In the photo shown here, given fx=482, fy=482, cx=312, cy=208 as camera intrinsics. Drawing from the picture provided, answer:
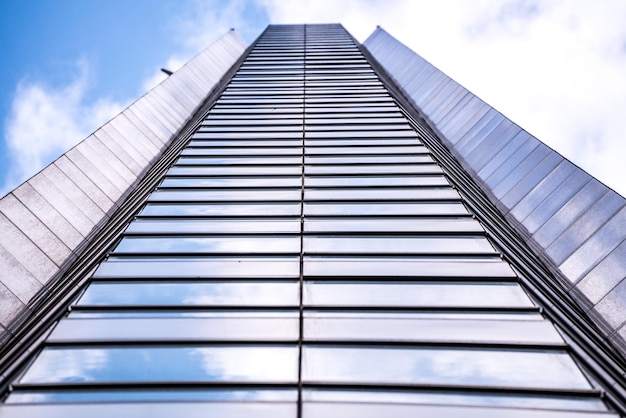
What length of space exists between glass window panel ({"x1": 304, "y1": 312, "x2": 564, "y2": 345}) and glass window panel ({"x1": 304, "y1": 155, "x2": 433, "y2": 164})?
678 centimetres

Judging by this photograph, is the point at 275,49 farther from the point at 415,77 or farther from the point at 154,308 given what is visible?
the point at 154,308

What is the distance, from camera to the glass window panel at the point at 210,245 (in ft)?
28.5

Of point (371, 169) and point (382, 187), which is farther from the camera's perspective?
point (371, 169)

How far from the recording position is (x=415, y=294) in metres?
7.35

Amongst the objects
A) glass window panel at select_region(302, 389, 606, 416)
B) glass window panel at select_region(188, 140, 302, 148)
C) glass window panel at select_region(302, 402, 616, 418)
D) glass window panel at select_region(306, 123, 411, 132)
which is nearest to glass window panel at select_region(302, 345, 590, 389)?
glass window panel at select_region(302, 389, 606, 416)

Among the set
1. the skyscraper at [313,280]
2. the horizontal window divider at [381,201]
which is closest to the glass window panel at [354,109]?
the skyscraper at [313,280]

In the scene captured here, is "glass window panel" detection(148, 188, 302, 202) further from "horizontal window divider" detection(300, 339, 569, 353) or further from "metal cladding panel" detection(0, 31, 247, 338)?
"horizontal window divider" detection(300, 339, 569, 353)

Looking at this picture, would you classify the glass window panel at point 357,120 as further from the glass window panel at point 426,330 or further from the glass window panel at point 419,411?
the glass window panel at point 419,411

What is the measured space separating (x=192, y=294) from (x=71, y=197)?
6.00 meters

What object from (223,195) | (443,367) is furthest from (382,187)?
(443,367)

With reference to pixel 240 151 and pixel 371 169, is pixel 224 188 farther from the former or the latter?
pixel 371 169

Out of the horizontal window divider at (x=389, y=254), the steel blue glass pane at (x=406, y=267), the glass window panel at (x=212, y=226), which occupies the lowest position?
the steel blue glass pane at (x=406, y=267)

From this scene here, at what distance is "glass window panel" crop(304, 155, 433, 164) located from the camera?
1292 centimetres

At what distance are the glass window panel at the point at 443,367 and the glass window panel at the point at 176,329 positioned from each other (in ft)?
1.91
